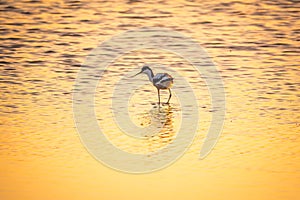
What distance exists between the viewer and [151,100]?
45.6 ft

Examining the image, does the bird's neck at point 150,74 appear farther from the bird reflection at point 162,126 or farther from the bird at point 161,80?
the bird reflection at point 162,126

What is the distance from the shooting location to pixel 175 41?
17.5 meters

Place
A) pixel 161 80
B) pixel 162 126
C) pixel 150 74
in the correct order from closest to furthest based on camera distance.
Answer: pixel 162 126 → pixel 161 80 → pixel 150 74

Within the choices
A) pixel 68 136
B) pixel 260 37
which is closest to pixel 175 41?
pixel 260 37

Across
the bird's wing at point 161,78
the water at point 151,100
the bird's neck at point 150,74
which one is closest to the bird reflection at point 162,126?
the water at point 151,100

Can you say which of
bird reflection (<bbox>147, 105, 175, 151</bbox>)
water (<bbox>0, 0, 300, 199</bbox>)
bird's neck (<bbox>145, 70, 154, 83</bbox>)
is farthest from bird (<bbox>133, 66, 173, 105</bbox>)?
bird reflection (<bbox>147, 105, 175, 151</bbox>)

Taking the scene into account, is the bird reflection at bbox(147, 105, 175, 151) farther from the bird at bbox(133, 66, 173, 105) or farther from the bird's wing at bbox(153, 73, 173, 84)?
the bird's wing at bbox(153, 73, 173, 84)

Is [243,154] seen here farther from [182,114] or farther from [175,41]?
[175,41]

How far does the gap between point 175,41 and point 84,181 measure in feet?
27.8

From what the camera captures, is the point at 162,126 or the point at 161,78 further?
the point at 161,78

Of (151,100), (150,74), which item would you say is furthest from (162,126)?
(150,74)

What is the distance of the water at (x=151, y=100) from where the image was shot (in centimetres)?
936

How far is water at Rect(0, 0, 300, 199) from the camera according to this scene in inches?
368

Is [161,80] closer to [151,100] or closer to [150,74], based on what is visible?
[151,100]
